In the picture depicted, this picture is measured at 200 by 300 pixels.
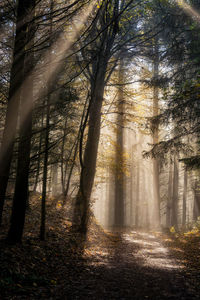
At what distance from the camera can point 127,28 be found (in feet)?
34.1

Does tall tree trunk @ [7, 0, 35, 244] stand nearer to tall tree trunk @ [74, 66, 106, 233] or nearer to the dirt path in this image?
the dirt path

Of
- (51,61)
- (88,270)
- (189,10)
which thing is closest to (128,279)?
(88,270)

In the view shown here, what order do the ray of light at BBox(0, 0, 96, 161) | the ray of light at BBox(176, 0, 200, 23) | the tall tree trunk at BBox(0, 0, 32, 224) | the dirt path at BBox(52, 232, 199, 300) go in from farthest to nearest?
the ray of light at BBox(176, 0, 200, 23), the ray of light at BBox(0, 0, 96, 161), the tall tree trunk at BBox(0, 0, 32, 224), the dirt path at BBox(52, 232, 199, 300)

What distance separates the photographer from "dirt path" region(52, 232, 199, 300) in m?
3.82

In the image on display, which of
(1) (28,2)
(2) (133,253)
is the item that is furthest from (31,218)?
(1) (28,2)

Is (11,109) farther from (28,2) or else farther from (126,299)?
(126,299)

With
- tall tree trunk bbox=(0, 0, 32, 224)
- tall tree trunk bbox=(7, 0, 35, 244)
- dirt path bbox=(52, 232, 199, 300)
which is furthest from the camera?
tall tree trunk bbox=(7, 0, 35, 244)

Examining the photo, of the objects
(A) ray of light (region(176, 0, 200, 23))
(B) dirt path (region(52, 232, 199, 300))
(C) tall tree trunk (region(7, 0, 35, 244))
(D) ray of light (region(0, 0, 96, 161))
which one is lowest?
(B) dirt path (region(52, 232, 199, 300))

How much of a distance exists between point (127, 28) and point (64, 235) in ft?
30.8

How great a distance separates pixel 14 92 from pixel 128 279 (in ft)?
15.4

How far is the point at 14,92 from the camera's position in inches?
192

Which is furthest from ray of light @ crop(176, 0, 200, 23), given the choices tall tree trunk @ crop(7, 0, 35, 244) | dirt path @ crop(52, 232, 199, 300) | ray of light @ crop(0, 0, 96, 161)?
dirt path @ crop(52, 232, 199, 300)

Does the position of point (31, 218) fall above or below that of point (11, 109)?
below

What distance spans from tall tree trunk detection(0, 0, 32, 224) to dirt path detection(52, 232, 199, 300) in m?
2.49
